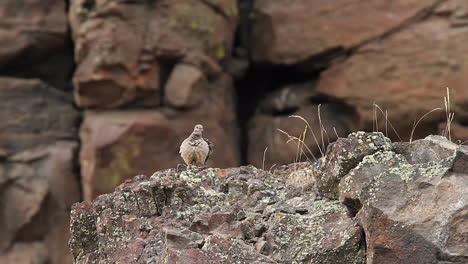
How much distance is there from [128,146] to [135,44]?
1842 millimetres

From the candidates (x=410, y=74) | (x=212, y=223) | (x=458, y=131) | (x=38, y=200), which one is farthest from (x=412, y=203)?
(x=38, y=200)

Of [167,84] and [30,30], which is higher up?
[30,30]

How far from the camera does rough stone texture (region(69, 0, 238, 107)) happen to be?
14.2 metres

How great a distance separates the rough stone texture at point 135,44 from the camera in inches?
560

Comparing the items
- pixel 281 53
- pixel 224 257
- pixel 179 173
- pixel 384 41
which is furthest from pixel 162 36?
pixel 224 257

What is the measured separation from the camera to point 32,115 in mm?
15250

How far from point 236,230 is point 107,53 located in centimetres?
1001

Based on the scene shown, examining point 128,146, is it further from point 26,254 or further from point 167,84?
point 26,254

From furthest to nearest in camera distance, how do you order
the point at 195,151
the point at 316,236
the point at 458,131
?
the point at 458,131, the point at 195,151, the point at 316,236

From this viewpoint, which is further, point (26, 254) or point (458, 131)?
point (26, 254)

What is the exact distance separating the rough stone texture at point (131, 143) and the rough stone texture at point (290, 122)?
117 centimetres

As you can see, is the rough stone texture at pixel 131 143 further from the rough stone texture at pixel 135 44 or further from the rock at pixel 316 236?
the rock at pixel 316 236

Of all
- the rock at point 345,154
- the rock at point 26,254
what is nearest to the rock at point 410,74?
the rock at point 26,254

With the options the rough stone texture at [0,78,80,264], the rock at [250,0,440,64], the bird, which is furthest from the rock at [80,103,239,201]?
the bird
